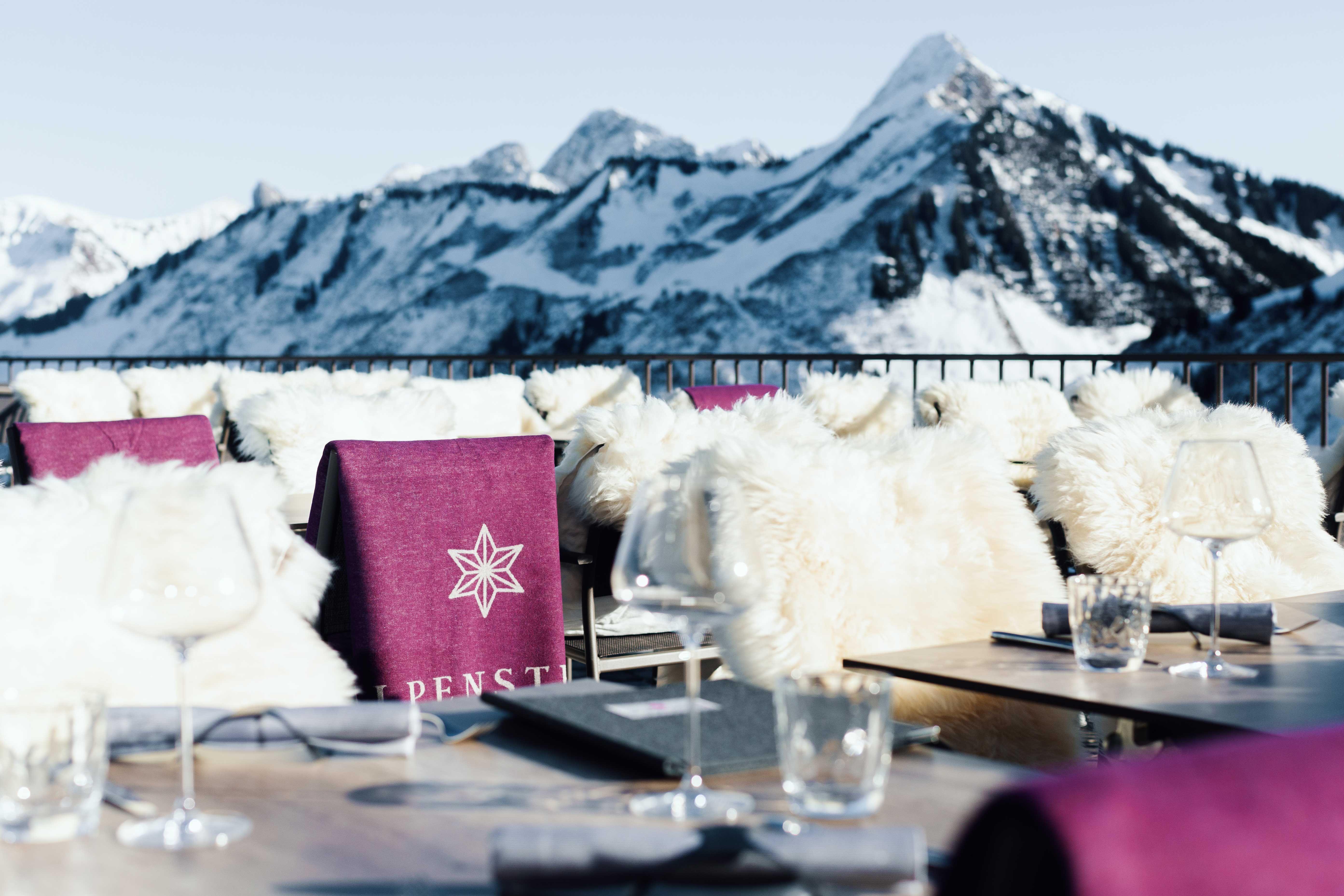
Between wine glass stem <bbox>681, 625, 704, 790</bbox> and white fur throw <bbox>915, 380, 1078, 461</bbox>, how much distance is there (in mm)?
4457

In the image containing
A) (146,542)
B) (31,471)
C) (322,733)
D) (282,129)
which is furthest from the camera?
(282,129)

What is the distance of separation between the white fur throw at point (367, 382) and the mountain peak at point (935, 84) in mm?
28088

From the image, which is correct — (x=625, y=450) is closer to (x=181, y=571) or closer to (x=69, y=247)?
(x=181, y=571)

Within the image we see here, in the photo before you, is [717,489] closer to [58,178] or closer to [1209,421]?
[1209,421]

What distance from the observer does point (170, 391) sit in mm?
5891

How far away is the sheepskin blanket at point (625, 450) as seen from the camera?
95.4 inches

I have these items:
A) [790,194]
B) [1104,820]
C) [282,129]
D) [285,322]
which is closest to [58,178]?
[282,129]

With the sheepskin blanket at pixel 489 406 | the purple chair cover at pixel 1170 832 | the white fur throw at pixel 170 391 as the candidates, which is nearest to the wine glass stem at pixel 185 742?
the purple chair cover at pixel 1170 832

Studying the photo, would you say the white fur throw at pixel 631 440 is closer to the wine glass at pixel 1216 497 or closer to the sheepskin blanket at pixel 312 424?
the sheepskin blanket at pixel 312 424

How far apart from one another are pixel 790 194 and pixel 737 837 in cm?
3177

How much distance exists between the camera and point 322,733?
891 mm

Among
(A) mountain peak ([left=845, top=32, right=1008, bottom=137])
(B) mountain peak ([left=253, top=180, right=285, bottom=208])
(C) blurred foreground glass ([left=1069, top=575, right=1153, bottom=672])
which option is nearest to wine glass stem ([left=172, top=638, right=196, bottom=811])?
(C) blurred foreground glass ([left=1069, top=575, right=1153, bottom=672])

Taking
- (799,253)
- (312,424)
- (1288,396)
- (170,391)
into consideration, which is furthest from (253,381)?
(799,253)

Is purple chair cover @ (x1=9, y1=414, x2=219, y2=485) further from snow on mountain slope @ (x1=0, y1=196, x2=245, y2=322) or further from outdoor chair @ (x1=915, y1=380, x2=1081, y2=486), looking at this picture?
snow on mountain slope @ (x1=0, y1=196, x2=245, y2=322)
